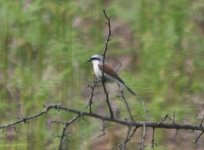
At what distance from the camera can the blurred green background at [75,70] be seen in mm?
6738

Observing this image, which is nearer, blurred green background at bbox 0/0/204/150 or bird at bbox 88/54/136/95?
bird at bbox 88/54/136/95

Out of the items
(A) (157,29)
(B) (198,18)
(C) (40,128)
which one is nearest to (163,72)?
(A) (157,29)

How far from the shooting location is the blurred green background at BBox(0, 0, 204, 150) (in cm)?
674

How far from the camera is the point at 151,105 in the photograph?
6637 mm

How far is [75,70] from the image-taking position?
23.3 ft

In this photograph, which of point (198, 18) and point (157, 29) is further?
point (198, 18)

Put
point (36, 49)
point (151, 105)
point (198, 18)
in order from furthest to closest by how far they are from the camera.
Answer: point (198, 18), point (36, 49), point (151, 105)

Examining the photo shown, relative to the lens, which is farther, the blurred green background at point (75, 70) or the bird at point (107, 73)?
the blurred green background at point (75, 70)

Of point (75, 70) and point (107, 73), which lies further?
point (75, 70)

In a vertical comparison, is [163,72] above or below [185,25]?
below

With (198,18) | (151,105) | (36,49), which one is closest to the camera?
(151,105)

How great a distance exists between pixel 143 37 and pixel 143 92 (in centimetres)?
54

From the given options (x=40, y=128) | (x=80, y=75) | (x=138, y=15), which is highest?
(x=138, y=15)

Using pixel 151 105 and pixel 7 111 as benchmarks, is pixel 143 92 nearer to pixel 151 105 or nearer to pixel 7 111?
pixel 151 105
